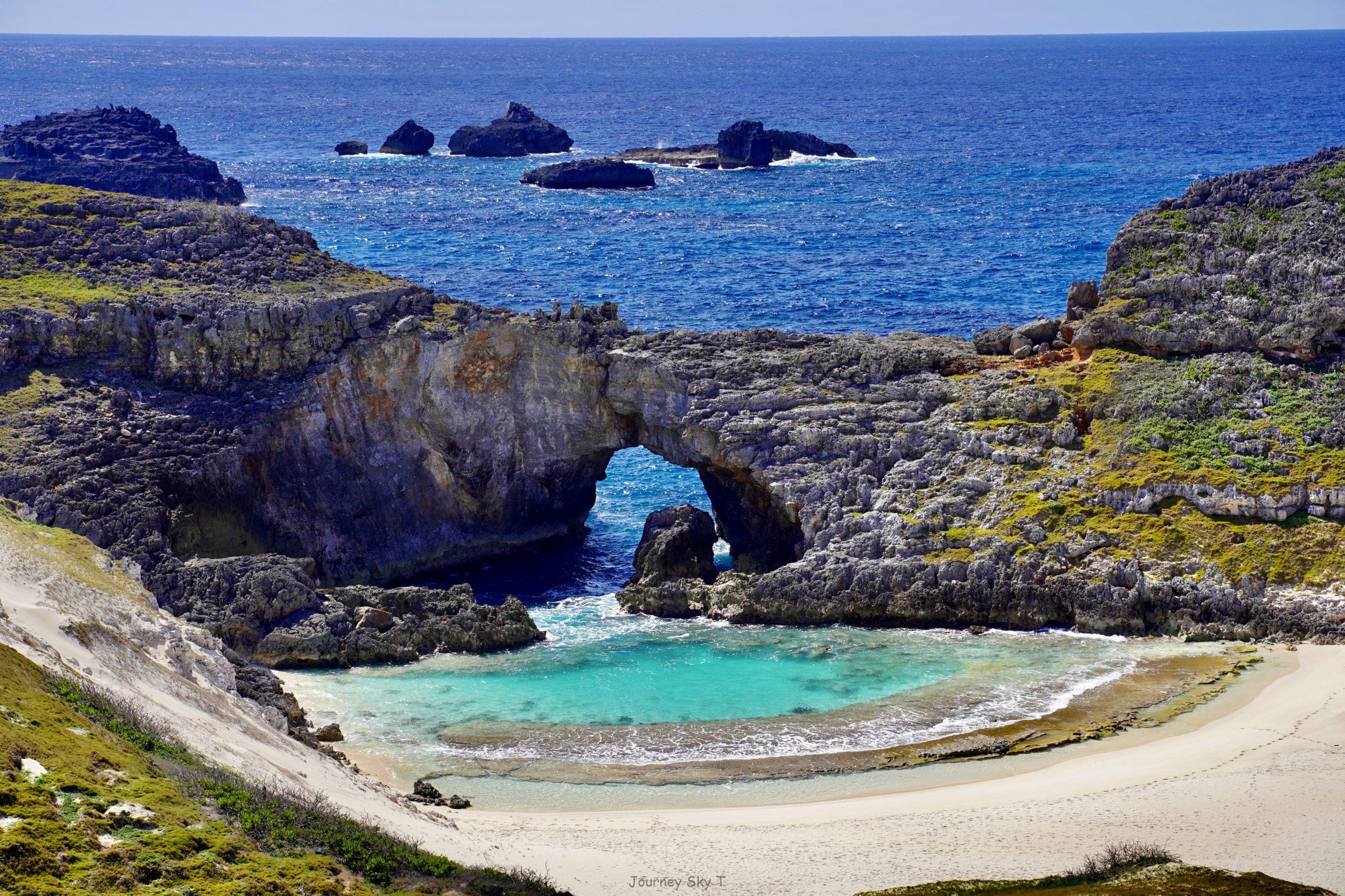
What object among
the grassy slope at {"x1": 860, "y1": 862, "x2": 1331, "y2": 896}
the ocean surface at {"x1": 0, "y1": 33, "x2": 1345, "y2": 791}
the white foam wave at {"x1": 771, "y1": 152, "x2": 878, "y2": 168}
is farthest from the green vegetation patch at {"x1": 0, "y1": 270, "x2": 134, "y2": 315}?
the white foam wave at {"x1": 771, "y1": 152, "x2": 878, "y2": 168}

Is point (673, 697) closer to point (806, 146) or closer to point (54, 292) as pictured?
point (54, 292)

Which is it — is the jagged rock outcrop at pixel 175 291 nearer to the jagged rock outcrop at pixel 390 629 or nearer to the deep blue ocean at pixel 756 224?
the jagged rock outcrop at pixel 390 629

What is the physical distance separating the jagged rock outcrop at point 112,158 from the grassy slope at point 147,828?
94.3 m

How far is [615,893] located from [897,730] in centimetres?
1186

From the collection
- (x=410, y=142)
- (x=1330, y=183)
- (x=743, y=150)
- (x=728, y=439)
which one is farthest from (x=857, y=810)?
(x=410, y=142)

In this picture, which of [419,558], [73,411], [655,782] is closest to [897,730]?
[655,782]

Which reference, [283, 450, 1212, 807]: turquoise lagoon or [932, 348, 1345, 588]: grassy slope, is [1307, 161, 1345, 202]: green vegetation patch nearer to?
[932, 348, 1345, 588]: grassy slope

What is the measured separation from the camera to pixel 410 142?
16125 cm

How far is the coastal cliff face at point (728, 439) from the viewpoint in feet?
137

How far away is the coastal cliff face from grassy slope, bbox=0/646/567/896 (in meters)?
14.4

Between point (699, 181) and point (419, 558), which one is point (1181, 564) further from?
point (699, 181)

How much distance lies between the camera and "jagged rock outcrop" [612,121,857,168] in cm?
14588

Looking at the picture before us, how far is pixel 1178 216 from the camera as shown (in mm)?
50281

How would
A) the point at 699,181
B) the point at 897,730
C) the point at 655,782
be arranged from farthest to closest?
the point at 699,181
the point at 897,730
the point at 655,782
